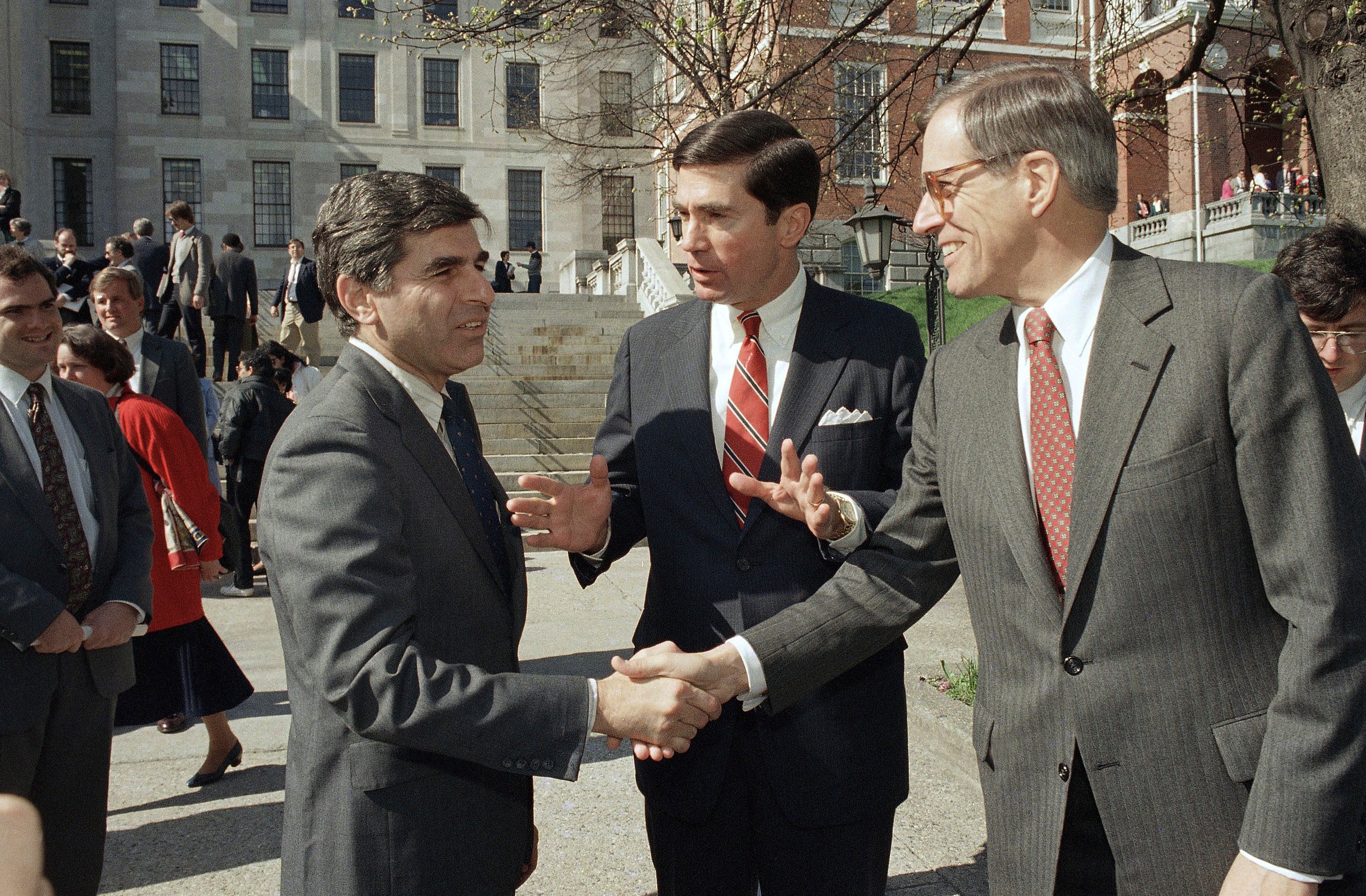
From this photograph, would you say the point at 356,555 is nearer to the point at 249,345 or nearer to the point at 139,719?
the point at 139,719

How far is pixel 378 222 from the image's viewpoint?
7.21 ft

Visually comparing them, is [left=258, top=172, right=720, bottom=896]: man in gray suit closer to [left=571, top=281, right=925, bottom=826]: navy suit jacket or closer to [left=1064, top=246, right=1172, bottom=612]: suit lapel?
[left=571, top=281, right=925, bottom=826]: navy suit jacket

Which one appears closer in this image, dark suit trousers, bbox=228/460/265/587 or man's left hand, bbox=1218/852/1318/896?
man's left hand, bbox=1218/852/1318/896

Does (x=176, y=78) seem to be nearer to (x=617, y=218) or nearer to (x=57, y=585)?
(x=617, y=218)

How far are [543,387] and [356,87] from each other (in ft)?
95.0

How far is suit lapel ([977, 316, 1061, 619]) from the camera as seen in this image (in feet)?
6.14

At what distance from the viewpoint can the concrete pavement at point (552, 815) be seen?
3.83m

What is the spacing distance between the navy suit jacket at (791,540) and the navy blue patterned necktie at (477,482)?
0.49m

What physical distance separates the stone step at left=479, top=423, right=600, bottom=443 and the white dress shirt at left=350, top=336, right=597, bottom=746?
1120 centimetres

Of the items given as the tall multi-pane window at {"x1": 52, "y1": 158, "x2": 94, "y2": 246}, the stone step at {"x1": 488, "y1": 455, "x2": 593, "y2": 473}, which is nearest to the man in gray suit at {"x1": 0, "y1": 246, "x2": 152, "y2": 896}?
the stone step at {"x1": 488, "y1": 455, "x2": 593, "y2": 473}

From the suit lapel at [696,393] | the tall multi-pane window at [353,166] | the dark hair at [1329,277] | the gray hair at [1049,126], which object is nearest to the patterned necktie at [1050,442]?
the gray hair at [1049,126]

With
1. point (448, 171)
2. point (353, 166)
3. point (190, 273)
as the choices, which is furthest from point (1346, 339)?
point (353, 166)

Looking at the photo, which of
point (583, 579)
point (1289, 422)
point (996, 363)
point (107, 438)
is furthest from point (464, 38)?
point (1289, 422)

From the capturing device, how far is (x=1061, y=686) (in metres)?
1.84
